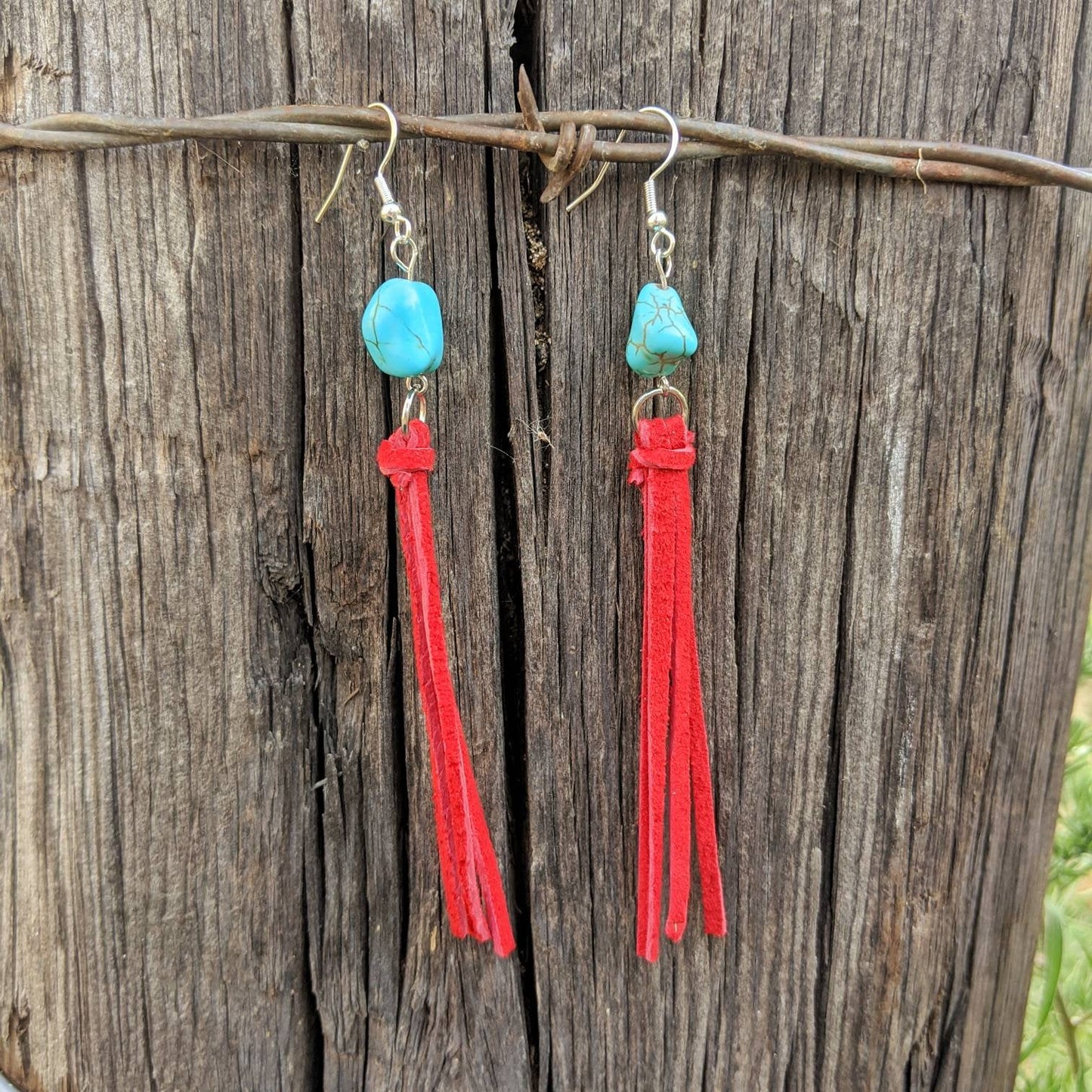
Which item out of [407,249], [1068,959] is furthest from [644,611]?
[1068,959]

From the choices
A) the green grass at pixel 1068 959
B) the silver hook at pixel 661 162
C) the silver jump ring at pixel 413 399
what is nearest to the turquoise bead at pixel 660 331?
the silver hook at pixel 661 162

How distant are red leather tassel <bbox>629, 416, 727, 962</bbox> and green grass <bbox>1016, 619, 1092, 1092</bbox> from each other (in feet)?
2.98

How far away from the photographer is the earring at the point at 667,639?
39.2 inches

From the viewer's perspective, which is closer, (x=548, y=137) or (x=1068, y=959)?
(x=548, y=137)

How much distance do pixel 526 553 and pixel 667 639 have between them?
20 cm

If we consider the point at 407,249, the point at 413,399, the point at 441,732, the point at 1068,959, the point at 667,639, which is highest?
the point at 407,249

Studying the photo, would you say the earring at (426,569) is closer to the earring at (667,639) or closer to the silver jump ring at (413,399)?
the silver jump ring at (413,399)

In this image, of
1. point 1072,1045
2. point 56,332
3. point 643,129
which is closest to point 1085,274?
point 643,129

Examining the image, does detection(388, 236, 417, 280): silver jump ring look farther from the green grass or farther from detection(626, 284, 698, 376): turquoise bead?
the green grass

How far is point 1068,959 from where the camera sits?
1.99 meters

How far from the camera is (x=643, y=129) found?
0.97 meters

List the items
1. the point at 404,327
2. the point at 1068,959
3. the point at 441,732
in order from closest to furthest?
the point at 404,327, the point at 441,732, the point at 1068,959

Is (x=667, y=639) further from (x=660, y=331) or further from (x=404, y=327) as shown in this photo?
(x=404, y=327)

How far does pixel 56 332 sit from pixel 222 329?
0.18 m
